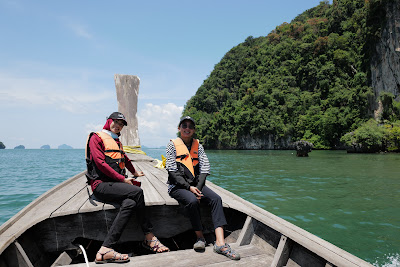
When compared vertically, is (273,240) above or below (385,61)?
below

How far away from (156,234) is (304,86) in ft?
196

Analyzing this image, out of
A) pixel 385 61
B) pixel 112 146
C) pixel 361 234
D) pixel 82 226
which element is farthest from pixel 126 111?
pixel 385 61

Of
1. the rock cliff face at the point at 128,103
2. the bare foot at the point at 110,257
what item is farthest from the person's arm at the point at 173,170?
the rock cliff face at the point at 128,103

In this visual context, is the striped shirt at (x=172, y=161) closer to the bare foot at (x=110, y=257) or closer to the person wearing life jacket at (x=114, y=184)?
the person wearing life jacket at (x=114, y=184)

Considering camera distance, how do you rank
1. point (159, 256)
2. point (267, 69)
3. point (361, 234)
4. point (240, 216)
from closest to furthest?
point (159, 256), point (240, 216), point (361, 234), point (267, 69)

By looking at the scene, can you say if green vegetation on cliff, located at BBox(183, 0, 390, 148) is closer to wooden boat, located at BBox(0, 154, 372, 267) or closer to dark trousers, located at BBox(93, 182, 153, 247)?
wooden boat, located at BBox(0, 154, 372, 267)

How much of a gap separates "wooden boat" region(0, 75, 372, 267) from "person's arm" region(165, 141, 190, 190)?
228 millimetres

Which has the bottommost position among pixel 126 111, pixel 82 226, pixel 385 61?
pixel 82 226

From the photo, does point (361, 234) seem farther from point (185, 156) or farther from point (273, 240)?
point (185, 156)

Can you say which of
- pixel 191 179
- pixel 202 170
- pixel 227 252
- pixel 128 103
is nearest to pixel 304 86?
pixel 128 103

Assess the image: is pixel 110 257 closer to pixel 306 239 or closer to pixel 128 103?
pixel 306 239

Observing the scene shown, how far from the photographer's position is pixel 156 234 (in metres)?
2.74

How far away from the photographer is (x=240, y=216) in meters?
2.94

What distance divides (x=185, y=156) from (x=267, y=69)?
2644 inches
